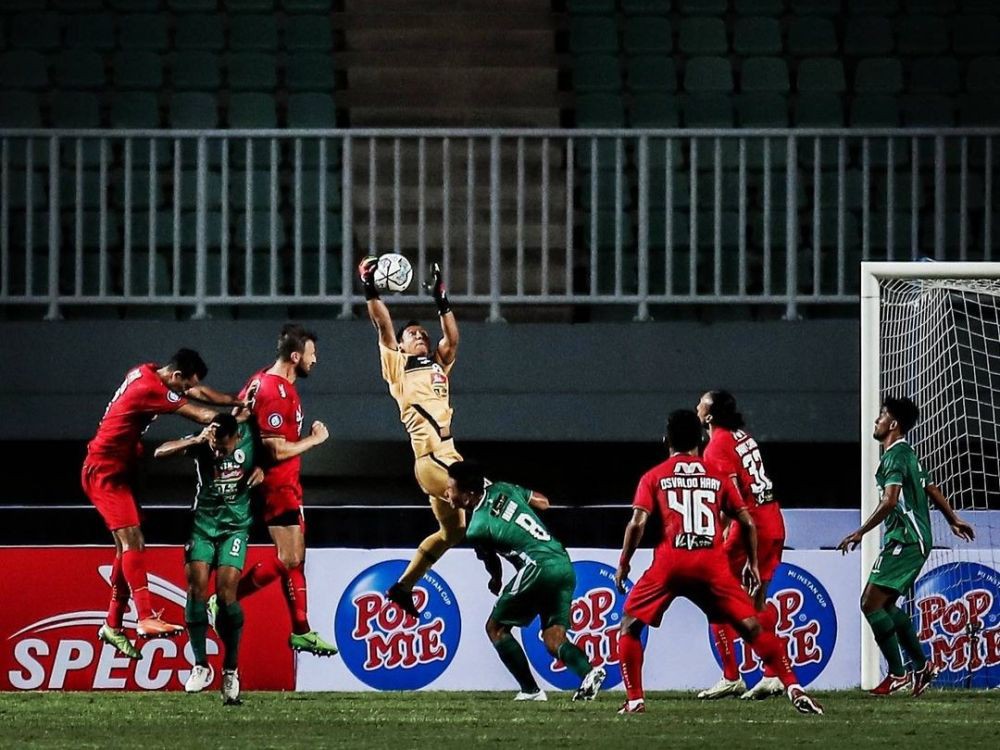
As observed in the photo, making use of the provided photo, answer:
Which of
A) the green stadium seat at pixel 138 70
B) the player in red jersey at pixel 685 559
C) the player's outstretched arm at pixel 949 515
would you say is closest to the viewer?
the player in red jersey at pixel 685 559

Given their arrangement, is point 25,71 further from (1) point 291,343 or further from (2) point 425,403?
(2) point 425,403

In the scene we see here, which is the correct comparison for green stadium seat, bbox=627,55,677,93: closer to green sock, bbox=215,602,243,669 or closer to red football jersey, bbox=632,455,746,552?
red football jersey, bbox=632,455,746,552

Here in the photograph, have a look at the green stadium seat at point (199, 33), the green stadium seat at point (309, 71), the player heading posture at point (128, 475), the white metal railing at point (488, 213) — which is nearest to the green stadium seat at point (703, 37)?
the white metal railing at point (488, 213)

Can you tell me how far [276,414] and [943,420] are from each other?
4.01 metres

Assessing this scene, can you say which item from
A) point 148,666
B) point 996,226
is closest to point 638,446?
point 996,226

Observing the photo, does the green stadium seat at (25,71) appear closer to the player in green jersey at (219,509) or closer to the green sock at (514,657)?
the player in green jersey at (219,509)

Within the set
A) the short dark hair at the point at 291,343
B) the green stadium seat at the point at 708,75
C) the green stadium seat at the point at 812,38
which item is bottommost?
the short dark hair at the point at 291,343

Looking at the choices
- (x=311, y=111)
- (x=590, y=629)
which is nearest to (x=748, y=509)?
(x=590, y=629)

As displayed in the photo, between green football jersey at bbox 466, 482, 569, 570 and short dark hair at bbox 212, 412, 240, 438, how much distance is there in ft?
4.22

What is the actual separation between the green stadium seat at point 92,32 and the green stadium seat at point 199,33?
0.49 meters

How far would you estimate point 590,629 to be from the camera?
1134 cm

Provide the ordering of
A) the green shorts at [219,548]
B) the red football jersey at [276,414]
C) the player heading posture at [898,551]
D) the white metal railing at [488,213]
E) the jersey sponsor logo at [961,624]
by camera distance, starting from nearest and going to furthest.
Answer: 1. the green shorts at [219,548]
2. the player heading posture at [898,551]
3. the red football jersey at [276,414]
4. the jersey sponsor logo at [961,624]
5. the white metal railing at [488,213]

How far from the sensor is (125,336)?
1272 cm

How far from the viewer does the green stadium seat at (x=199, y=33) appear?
1461 cm
